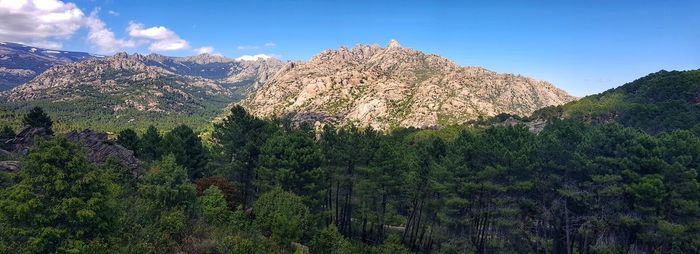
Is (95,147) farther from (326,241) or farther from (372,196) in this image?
(326,241)

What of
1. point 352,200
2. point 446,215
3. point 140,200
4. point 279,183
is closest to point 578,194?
point 446,215

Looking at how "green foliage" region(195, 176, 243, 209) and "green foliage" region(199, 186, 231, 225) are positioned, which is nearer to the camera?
"green foliage" region(199, 186, 231, 225)

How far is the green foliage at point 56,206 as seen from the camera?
2203 cm

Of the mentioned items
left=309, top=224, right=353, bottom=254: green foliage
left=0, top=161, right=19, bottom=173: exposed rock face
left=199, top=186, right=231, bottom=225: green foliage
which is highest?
left=0, top=161, right=19, bottom=173: exposed rock face

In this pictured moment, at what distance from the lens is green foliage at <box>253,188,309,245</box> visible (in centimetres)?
3556

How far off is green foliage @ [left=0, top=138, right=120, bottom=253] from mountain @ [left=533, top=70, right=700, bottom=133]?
119m

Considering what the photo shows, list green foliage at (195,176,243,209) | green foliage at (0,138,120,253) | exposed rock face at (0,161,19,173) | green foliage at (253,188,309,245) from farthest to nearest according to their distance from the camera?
green foliage at (195,176,243,209) → exposed rock face at (0,161,19,173) → green foliage at (253,188,309,245) → green foliage at (0,138,120,253)

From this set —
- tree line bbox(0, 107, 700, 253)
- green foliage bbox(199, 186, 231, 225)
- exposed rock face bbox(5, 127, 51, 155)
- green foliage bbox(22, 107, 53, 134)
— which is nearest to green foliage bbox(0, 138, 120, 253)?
tree line bbox(0, 107, 700, 253)

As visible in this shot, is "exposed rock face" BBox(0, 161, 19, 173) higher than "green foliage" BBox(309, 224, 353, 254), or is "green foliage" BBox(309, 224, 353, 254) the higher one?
"exposed rock face" BBox(0, 161, 19, 173)

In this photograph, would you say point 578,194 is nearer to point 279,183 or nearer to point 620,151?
point 620,151

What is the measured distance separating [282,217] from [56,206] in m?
16.8

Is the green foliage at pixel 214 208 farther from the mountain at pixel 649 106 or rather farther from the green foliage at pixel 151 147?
the mountain at pixel 649 106

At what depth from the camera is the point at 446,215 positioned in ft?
151

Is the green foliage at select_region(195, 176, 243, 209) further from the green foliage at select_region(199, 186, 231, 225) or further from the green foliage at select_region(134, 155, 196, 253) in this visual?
the green foliage at select_region(134, 155, 196, 253)
